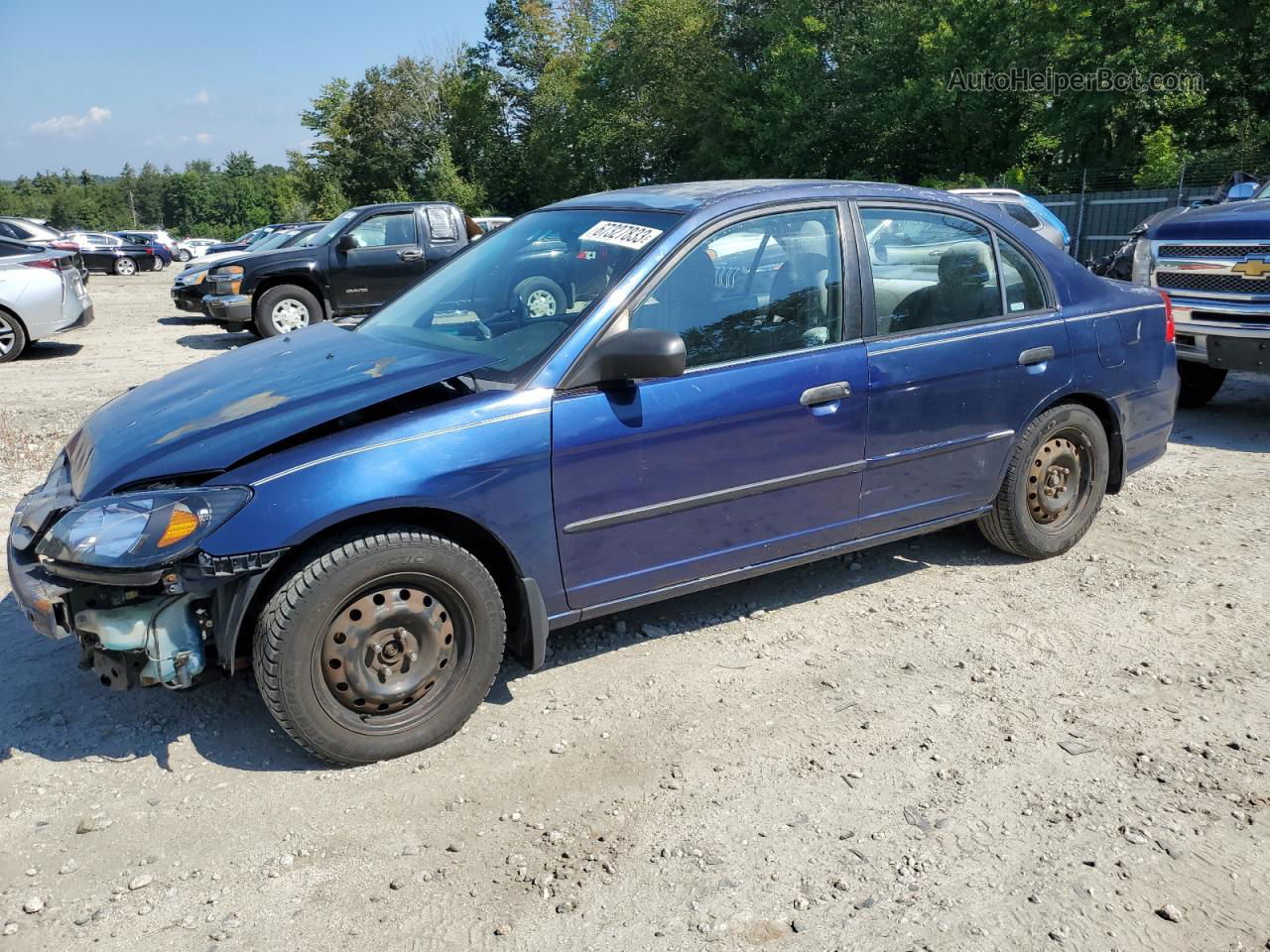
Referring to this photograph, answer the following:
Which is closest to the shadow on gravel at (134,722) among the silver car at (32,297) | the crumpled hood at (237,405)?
the crumpled hood at (237,405)

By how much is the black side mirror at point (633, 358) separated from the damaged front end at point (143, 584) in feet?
3.85

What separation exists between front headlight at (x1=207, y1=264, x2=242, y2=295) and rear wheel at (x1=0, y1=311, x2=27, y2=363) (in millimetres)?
2293

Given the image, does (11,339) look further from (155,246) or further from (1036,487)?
(155,246)

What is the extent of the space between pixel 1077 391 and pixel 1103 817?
2.29 meters

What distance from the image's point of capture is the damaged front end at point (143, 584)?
2961mm

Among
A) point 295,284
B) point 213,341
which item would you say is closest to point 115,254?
point 213,341

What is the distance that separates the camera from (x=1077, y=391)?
4.66 m

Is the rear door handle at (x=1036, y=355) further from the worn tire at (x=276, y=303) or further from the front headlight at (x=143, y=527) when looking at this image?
the worn tire at (x=276, y=303)

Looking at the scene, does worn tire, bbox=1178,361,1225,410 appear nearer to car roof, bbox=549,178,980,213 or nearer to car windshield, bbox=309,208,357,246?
car roof, bbox=549,178,980,213

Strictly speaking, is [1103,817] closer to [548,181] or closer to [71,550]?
[71,550]

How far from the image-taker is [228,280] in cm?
1305

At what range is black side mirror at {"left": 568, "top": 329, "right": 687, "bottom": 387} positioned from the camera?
132 inches

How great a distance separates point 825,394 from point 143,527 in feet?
7.86

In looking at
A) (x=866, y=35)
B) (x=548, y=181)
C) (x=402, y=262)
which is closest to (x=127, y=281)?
(x=402, y=262)
